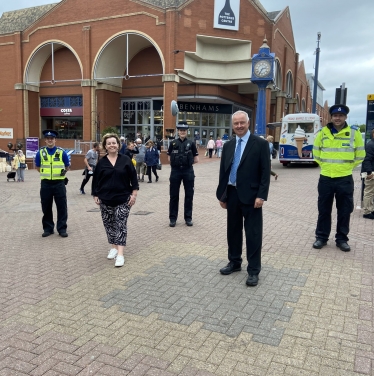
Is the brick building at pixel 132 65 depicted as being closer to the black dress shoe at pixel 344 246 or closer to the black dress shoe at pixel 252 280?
the black dress shoe at pixel 344 246

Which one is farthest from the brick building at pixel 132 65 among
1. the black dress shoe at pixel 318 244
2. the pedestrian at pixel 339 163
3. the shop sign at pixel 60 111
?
the black dress shoe at pixel 318 244

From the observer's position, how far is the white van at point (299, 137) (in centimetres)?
1958

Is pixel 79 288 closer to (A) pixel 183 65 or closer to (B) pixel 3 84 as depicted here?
(A) pixel 183 65

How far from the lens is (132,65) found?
3372cm

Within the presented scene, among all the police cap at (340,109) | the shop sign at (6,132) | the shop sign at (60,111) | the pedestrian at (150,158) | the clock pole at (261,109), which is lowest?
the pedestrian at (150,158)

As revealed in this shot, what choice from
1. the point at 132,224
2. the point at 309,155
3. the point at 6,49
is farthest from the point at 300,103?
the point at 132,224

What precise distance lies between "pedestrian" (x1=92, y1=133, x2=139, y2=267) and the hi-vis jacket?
9.41 ft

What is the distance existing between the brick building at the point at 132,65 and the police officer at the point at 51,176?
2021 centimetres

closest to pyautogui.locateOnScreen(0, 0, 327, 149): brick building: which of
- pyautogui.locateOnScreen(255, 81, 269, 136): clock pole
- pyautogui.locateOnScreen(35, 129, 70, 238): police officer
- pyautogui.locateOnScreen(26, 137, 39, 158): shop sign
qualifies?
pyautogui.locateOnScreen(26, 137, 39, 158): shop sign

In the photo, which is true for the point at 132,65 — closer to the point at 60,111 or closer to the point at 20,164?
the point at 60,111

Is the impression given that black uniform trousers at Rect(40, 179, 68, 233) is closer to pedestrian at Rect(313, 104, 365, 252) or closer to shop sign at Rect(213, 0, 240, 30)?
pedestrian at Rect(313, 104, 365, 252)

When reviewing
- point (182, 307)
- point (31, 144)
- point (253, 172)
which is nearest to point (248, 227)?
point (253, 172)

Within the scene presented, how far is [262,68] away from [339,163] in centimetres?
1517

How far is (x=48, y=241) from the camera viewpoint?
6273 millimetres
